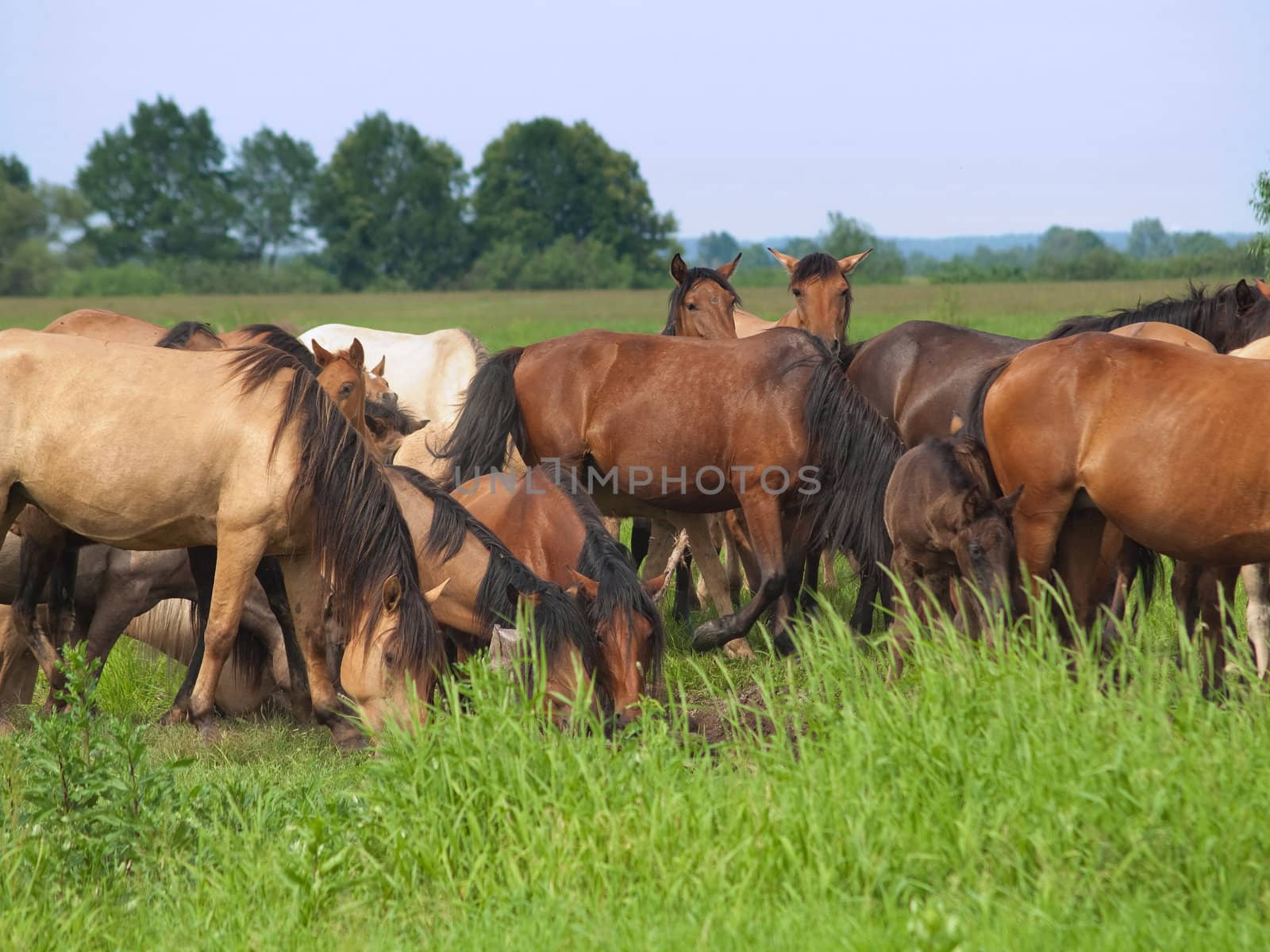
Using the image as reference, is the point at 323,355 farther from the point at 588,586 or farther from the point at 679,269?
the point at 588,586

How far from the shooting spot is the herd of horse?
5.34 metres

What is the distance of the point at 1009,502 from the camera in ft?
18.4

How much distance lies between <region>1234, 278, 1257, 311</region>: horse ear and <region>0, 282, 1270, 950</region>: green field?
4.44 metres

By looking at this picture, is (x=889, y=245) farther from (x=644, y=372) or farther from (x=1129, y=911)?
(x=1129, y=911)

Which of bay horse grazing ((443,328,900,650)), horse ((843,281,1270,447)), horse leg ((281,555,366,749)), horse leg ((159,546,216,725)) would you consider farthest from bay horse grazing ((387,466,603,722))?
horse ((843,281,1270,447))

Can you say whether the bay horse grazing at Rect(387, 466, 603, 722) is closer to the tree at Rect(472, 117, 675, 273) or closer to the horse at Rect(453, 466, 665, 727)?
the horse at Rect(453, 466, 665, 727)

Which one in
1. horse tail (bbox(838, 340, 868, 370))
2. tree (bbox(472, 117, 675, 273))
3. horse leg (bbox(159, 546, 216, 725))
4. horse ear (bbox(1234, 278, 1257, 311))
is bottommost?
horse leg (bbox(159, 546, 216, 725))

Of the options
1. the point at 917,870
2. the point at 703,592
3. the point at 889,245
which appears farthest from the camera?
the point at 889,245

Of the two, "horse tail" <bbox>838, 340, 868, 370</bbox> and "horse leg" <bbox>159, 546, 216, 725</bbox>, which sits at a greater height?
"horse tail" <bbox>838, 340, 868, 370</bbox>

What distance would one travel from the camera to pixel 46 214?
66.1 meters

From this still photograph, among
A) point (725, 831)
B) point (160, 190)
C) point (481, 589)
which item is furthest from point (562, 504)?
point (160, 190)

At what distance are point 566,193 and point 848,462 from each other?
66618 millimetres

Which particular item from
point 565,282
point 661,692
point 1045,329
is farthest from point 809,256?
point 565,282

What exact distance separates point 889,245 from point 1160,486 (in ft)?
220
